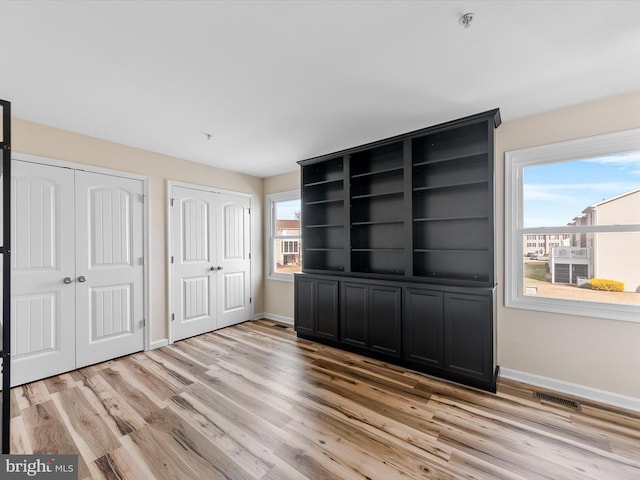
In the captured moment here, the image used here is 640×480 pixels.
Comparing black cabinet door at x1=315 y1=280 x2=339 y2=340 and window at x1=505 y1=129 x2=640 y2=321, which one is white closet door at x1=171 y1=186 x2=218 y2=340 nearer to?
black cabinet door at x1=315 y1=280 x2=339 y2=340

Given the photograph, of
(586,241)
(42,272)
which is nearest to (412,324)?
(586,241)

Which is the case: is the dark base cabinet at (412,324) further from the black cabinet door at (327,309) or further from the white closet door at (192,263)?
the white closet door at (192,263)

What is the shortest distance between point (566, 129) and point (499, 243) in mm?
1166

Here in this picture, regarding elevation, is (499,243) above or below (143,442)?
above

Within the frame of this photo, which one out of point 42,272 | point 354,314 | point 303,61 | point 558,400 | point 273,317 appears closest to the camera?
point 303,61

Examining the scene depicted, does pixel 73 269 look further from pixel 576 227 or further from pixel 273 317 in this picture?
pixel 576 227

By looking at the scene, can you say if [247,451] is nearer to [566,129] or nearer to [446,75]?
[446,75]

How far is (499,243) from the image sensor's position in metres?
2.90

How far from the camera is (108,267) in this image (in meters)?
3.33

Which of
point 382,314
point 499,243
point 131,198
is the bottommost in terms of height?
point 382,314

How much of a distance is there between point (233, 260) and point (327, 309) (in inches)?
74.1

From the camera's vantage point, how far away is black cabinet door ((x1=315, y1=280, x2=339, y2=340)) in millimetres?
3717

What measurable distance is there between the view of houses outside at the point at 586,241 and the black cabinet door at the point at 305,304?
97.0 inches

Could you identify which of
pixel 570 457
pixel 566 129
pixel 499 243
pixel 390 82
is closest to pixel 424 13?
pixel 390 82
